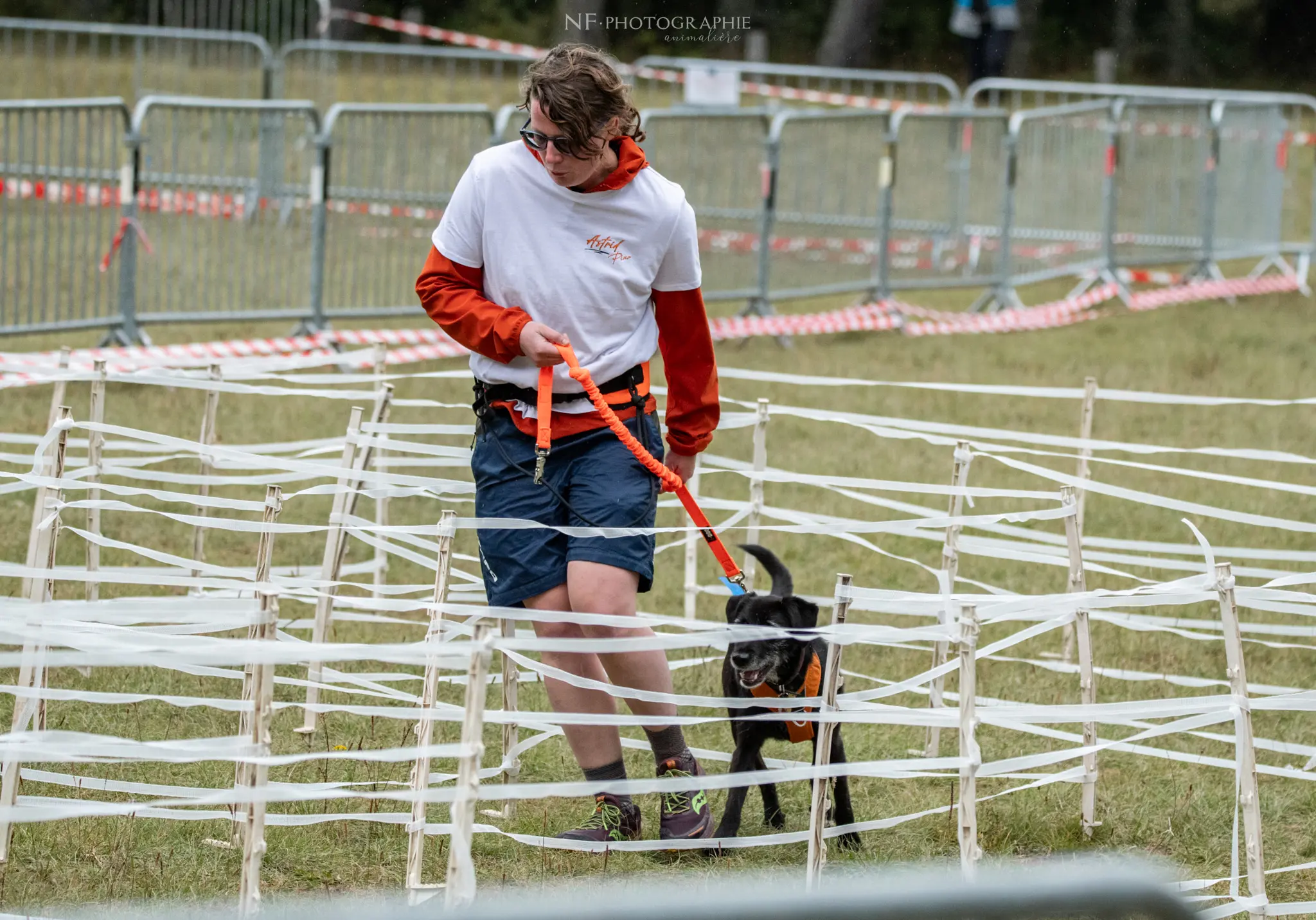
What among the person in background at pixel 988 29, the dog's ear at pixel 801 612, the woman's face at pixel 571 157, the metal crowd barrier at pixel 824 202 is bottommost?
the dog's ear at pixel 801 612

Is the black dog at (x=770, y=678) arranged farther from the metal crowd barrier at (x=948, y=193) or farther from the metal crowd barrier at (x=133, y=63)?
the metal crowd barrier at (x=133, y=63)

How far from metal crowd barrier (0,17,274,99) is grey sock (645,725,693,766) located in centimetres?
1269

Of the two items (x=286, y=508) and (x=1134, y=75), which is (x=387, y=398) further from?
Answer: (x=1134, y=75)

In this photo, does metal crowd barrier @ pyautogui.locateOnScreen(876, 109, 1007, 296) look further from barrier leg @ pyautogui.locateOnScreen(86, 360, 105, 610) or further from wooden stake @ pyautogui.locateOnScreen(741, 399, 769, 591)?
barrier leg @ pyautogui.locateOnScreen(86, 360, 105, 610)

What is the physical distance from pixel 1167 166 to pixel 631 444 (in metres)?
12.1

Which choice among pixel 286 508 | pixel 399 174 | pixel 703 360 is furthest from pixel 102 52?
pixel 703 360

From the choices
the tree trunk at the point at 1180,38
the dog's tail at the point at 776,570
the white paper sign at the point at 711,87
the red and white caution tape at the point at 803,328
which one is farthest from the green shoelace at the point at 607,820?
the tree trunk at the point at 1180,38

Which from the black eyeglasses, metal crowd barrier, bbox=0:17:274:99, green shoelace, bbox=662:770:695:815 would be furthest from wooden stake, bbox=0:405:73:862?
metal crowd barrier, bbox=0:17:274:99

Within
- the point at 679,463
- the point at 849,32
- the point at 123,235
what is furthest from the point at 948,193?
the point at 849,32

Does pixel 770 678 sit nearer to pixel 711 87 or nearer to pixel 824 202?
pixel 824 202

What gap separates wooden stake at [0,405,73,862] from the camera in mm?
3941

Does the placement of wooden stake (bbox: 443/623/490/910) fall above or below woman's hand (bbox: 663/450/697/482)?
below

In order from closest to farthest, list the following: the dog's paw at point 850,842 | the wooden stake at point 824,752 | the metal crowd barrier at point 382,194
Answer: the wooden stake at point 824,752 < the dog's paw at point 850,842 < the metal crowd barrier at point 382,194

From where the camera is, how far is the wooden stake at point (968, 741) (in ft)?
12.0
